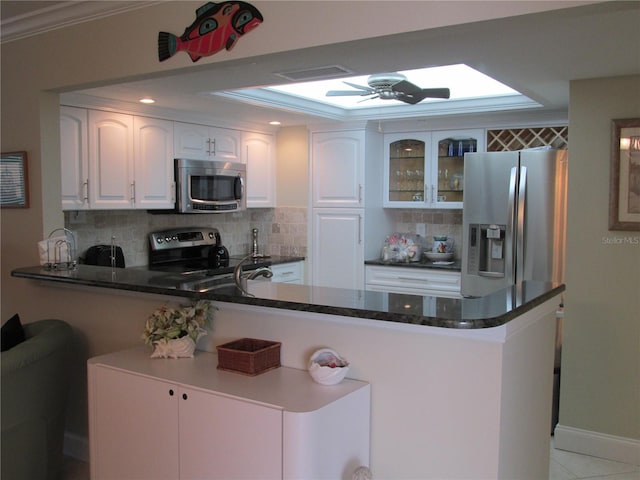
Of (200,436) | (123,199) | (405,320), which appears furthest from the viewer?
(123,199)

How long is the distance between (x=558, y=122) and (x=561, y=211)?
3.31 feet

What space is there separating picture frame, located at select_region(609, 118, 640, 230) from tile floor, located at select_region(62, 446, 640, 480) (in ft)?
4.48

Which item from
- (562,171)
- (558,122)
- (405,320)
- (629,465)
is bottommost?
(629,465)

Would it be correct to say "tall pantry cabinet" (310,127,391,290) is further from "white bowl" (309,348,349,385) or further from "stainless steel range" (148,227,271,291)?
"white bowl" (309,348,349,385)

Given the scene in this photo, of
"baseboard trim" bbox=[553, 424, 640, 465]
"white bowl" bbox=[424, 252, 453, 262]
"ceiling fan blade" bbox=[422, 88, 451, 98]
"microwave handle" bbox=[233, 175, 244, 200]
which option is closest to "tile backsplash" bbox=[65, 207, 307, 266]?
"microwave handle" bbox=[233, 175, 244, 200]

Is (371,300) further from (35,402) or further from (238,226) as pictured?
(238,226)

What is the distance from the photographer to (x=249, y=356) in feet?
7.61

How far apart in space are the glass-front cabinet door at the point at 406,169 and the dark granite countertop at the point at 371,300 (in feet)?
9.01

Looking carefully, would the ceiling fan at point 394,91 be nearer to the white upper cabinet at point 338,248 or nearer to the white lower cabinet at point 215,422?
the white upper cabinet at point 338,248

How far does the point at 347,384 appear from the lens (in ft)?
7.37

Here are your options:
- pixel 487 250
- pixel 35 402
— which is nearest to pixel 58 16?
pixel 35 402

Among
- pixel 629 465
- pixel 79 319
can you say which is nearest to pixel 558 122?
pixel 629 465

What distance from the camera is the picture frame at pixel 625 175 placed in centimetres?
330

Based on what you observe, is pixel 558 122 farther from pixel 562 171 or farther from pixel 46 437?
pixel 46 437
